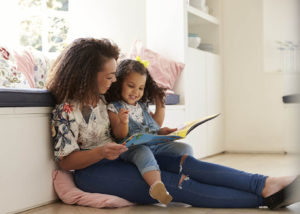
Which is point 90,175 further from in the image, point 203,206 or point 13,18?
point 13,18

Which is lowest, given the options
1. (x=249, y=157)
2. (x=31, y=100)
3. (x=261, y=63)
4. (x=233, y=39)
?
(x=249, y=157)

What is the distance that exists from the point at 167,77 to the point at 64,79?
1441 millimetres

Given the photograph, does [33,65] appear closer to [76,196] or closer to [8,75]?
[8,75]

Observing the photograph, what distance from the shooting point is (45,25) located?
3586mm

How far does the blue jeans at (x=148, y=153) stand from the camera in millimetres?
1572

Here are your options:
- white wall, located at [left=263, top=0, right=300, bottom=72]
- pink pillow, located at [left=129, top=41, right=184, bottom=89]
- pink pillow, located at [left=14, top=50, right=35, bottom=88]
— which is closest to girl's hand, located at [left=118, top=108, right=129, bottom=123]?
pink pillow, located at [left=14, top=50, right=35, bottom=88]

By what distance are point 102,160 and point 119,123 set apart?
0.56 feet

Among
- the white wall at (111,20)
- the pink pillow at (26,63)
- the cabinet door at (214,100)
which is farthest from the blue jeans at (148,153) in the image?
the cabinet door at (214,100)

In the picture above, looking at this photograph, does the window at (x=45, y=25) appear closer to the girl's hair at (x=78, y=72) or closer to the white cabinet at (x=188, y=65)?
the white cabinet at (x=188, y=65)

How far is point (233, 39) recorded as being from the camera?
3.86m

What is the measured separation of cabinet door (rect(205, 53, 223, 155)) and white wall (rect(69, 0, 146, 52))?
0.69 meters

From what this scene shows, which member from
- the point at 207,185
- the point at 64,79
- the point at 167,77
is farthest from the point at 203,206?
the point at 167,77

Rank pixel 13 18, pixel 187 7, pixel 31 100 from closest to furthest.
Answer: pixel 31 100, pixel 187 7, pixel 13 18

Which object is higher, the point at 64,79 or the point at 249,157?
the point at 64,79
